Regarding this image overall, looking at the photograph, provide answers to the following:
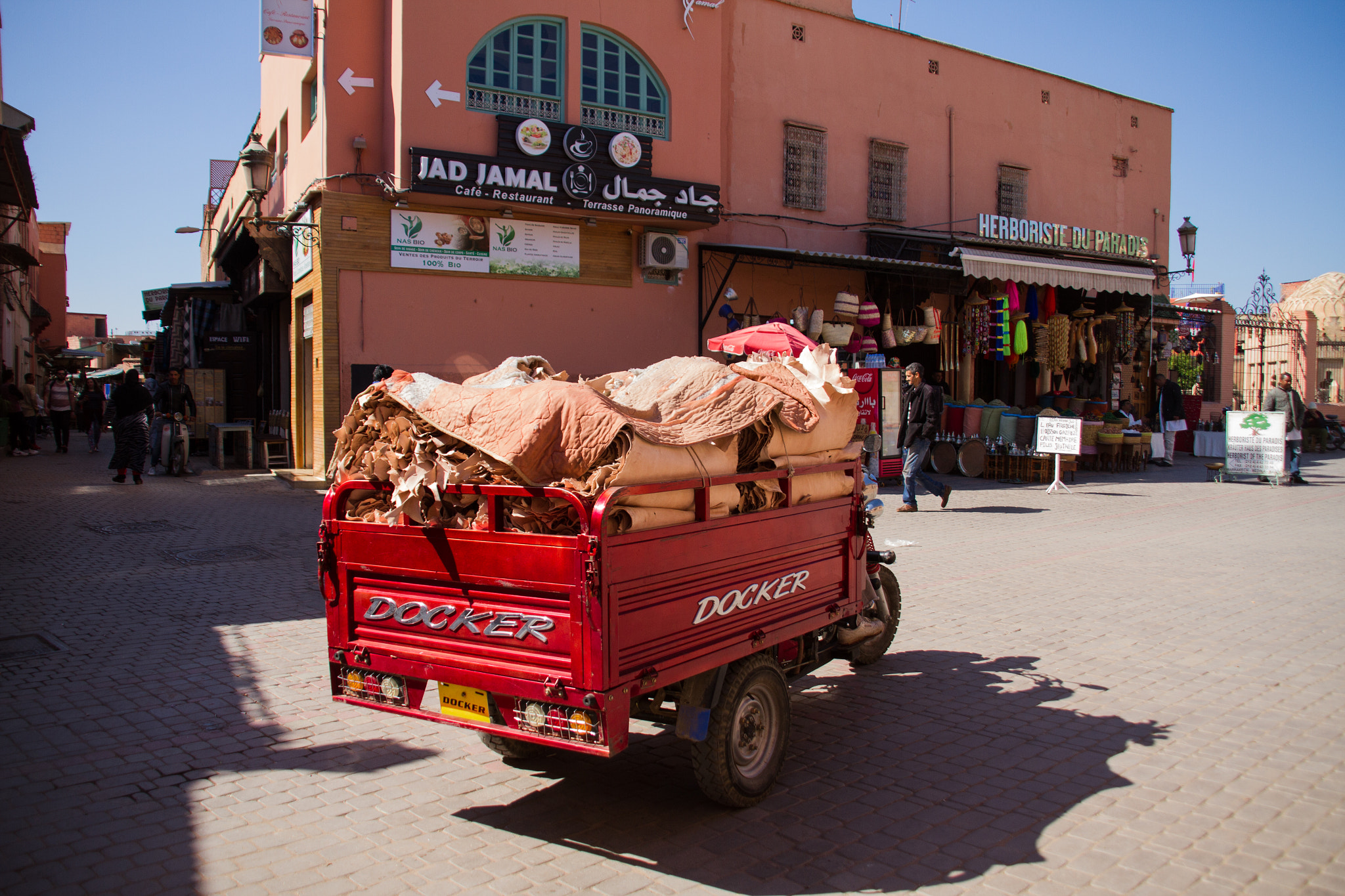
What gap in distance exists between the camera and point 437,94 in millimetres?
14008

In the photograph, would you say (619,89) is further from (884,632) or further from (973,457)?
(884,632)

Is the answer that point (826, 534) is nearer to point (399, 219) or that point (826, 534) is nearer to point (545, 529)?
point (545, 529)

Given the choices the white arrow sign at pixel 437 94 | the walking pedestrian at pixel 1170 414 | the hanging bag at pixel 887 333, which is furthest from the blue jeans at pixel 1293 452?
the white arrow sign at pixel 437 94

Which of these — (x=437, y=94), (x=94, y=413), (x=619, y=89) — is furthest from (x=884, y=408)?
(x=94, y=413)

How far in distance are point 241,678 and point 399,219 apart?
10.1 metres

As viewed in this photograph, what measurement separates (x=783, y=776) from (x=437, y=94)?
492 inches

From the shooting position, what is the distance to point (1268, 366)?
102 feet

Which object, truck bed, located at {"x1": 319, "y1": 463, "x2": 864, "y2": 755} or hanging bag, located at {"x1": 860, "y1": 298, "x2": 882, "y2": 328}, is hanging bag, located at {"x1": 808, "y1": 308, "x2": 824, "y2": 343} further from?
truck bed, located at {"x1": 319, "y1": 463, "x2": 864, "y2": 755}

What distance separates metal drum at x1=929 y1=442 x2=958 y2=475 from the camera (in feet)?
57.9

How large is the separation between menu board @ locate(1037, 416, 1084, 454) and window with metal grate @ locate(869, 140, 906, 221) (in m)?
6.13

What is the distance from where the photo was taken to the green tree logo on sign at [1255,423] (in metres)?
17.2

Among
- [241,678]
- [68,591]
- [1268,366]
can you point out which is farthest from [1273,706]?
[1268,366]

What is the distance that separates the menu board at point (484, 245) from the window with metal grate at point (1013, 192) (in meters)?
11.3

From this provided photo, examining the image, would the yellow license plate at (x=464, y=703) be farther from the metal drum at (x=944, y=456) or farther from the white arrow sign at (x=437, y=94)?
the metal drum at (x=944, y=456)
